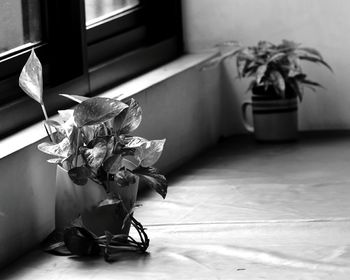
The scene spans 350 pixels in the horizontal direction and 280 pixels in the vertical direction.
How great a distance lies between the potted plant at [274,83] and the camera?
4402 mm

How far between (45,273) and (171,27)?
2428 millimetres

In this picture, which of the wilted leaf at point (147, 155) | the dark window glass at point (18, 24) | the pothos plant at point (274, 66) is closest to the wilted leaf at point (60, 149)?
the wilted leaf at point (147, 155)

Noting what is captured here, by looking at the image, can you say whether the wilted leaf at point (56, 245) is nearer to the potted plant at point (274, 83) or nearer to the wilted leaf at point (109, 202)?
the wilted leaf at point (109, 202)

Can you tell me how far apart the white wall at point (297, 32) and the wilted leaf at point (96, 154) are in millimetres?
2197

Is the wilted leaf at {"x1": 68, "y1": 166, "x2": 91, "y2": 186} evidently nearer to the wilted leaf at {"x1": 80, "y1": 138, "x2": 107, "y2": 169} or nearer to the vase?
the wilted leaf at {"x1": 80, "y1": 138, "x2": 107, "y2": 169}

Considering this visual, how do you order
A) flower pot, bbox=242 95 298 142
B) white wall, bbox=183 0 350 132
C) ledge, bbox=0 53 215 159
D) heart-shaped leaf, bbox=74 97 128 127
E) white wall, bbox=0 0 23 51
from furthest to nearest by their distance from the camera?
white wall, bbox=183 0 350 132
flower pot, bbox=242 95 298 142
white wall, bbox=0 0 23 51
ledge, bbox=0 53 215 159
heart-shaped leaf, bbox=74 97 128 127

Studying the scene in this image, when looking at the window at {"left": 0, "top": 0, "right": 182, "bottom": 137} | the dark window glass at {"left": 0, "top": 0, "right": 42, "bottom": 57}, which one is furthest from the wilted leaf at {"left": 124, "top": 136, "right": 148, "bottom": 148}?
the dark window glass at {"left": 0, "top": 0, "right": 42, "bottom": 57}

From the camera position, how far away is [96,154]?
2.74m

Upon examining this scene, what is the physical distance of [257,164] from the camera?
13.3 feet

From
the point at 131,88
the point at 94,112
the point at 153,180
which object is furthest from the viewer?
the point at 131,88

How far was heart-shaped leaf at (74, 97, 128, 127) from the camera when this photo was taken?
2.73 m

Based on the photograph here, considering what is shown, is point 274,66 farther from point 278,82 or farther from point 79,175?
point 79,175

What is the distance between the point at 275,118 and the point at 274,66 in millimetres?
233

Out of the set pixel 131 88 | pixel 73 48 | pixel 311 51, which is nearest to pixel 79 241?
pixel 73 48
